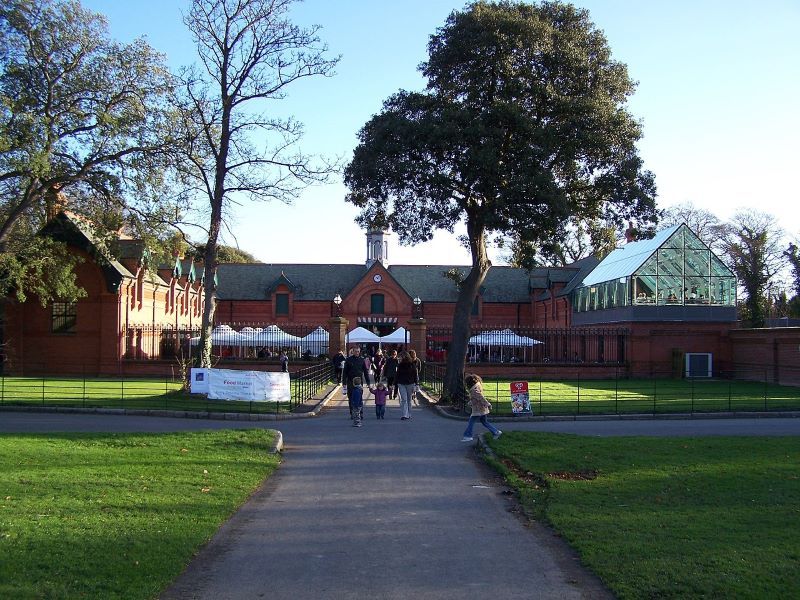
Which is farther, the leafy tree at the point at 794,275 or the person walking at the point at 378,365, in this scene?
the leafy tree at the point at 794,275

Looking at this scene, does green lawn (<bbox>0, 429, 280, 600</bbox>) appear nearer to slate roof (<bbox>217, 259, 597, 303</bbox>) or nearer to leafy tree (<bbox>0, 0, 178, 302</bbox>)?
leafy tree (<bbox>0, 0, 178, 302</bbox>)

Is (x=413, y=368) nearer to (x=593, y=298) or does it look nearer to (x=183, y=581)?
(x=183, y=581)

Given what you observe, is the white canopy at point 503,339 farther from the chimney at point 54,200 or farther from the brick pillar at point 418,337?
the chimney at point 54,200

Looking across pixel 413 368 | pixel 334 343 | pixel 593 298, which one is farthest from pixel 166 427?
pixel 593 298

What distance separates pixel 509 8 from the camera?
933 inches

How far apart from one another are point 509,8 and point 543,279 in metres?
42.0

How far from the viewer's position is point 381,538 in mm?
8305

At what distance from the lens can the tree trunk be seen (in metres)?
25.2

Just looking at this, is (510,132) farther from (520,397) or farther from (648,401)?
(648,401)

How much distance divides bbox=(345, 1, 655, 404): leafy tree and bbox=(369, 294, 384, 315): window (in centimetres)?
3702

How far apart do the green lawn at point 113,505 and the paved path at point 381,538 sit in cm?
31

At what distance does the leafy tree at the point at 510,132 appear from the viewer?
898 inches

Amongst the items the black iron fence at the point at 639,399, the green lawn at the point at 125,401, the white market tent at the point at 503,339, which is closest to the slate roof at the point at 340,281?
the white market tent at the point at 503,339

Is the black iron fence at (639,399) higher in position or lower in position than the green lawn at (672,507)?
higher
